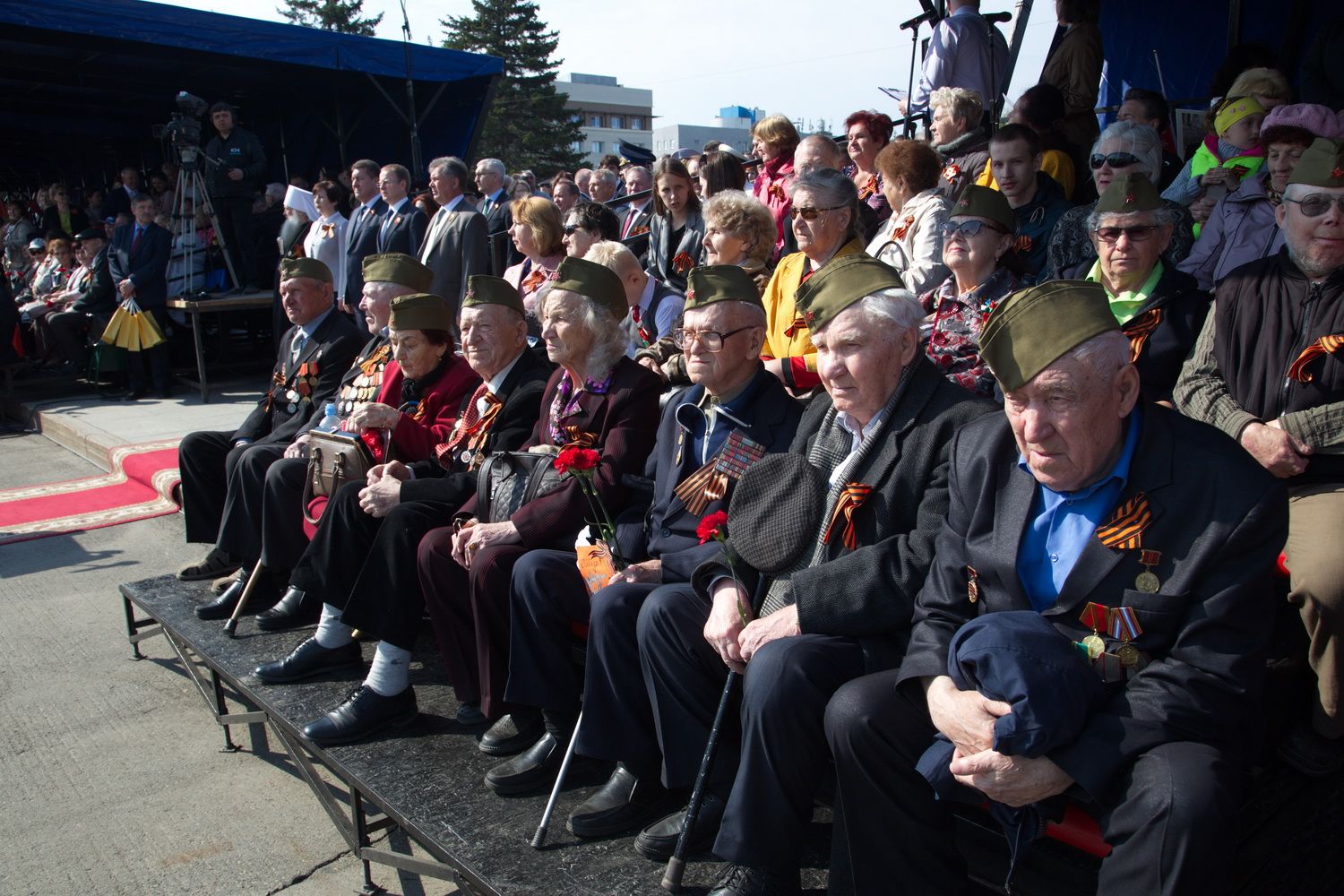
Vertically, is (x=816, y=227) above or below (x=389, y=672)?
above

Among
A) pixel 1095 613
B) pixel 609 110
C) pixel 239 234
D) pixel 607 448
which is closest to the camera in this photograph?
pixel 1095 613

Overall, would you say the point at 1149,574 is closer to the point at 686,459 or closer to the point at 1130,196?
the point at 686,459

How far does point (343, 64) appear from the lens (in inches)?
462

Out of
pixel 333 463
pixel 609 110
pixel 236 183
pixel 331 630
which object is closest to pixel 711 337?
pixel 333 463

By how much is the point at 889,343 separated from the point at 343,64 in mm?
11031

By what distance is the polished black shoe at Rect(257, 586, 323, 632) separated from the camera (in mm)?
4414

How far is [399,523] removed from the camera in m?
3.68

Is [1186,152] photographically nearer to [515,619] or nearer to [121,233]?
[515,619]

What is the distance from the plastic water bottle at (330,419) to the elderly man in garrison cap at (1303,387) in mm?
3534

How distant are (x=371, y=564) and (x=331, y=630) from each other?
1.67ft

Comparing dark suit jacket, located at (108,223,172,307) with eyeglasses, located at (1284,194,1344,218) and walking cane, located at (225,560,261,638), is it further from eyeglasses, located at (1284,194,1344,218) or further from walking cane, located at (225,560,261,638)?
eyeglasses, located at (1284,194,1344,218)

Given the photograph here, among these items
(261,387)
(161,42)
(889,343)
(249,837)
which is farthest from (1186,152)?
(161,42)

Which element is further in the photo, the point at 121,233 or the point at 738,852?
the point at 121,233

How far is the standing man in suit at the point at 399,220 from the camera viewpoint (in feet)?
27.4
